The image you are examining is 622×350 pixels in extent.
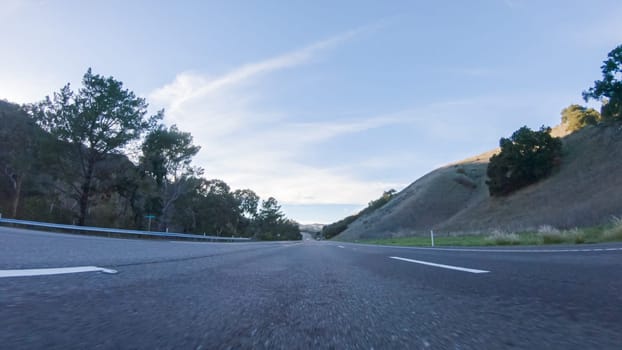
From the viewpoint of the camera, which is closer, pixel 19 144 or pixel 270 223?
pixel 19 144

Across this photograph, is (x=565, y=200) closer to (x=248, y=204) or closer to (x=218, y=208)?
(x=218, y=208)

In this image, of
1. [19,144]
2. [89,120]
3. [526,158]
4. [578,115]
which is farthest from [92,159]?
[578,115]

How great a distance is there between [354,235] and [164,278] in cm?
7432

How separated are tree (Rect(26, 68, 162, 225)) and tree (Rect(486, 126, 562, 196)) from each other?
48208 millimetres

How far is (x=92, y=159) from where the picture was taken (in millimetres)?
24422

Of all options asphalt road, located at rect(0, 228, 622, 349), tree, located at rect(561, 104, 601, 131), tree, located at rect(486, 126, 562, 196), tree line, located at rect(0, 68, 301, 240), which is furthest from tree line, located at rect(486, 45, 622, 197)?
asphalt road, located at rect(0, 228, 622, 349)

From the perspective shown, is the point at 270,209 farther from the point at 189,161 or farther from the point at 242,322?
the point at 242,322

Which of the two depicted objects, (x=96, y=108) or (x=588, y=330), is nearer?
(x=588, y=330)

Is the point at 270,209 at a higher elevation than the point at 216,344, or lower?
higher

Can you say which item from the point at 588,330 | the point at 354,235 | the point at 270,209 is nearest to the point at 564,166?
the point at 354,235

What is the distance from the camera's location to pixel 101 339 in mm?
1067

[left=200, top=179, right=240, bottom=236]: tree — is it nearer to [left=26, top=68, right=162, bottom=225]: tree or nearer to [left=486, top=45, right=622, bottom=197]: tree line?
[left=26, top=68, right=162, bottom=225]: tree

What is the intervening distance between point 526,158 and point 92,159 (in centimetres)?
5123

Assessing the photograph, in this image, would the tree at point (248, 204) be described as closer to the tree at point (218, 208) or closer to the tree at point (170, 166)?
the tree at point (218, 208)
